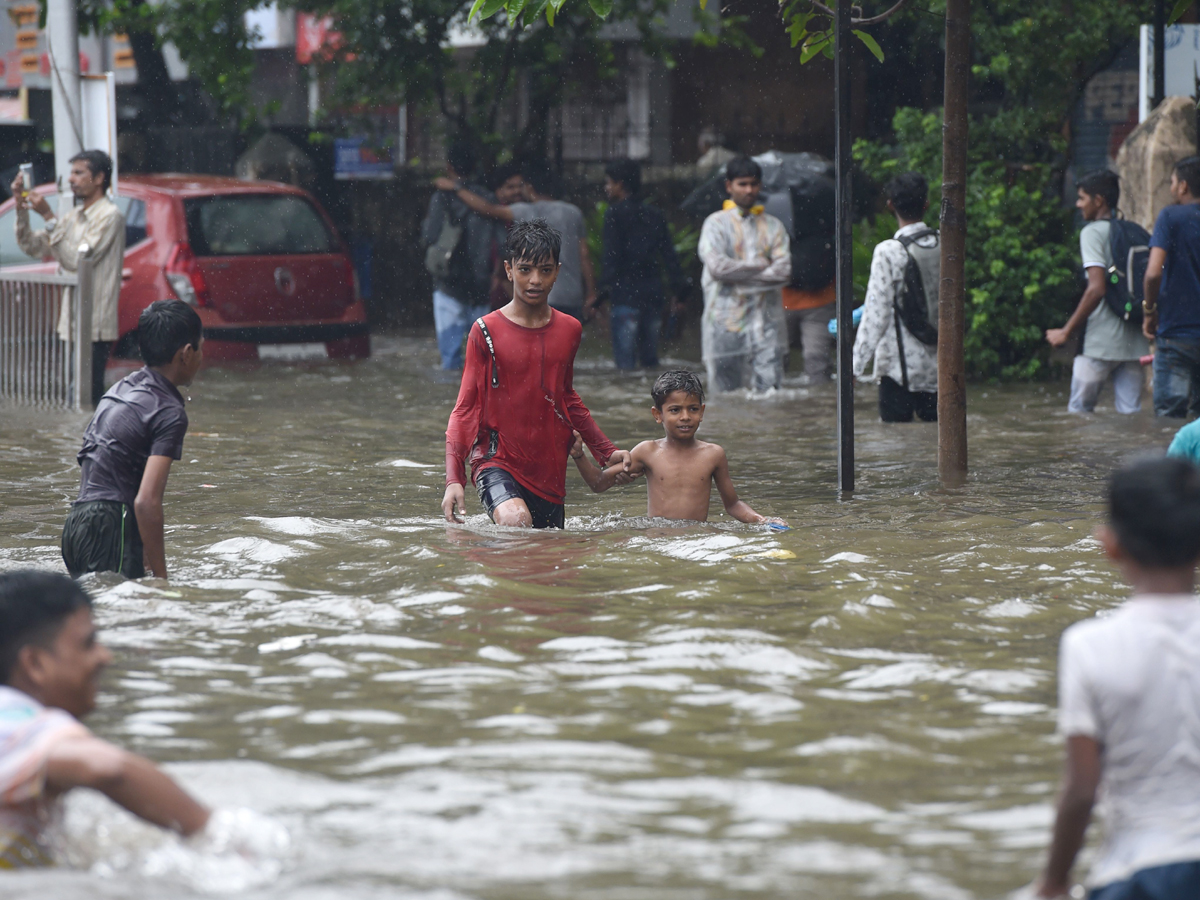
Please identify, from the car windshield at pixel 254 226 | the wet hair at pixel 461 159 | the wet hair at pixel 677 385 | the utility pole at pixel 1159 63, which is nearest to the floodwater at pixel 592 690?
the wet hair at pixel 677 385

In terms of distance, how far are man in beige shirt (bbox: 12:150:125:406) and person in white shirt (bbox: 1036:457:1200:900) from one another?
9.85 meters

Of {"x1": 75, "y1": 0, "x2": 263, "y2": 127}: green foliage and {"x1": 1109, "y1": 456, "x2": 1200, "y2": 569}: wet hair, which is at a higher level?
{"x1": 75, "y1": 0, "x2": 263, "y2": 127}: green foliage

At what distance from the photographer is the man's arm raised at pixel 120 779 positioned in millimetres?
3408

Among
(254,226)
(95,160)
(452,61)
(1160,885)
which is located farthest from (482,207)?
(1160,885)

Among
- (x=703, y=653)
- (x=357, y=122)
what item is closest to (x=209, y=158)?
(x=357, y=122)

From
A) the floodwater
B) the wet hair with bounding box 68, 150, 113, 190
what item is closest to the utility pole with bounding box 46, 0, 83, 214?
the wet hair with bounding box 68, 150, 113, 190

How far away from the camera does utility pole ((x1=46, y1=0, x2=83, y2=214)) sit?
1291cm

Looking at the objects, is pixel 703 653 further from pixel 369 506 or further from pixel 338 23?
pixel 338 23

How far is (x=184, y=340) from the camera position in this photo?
595cm

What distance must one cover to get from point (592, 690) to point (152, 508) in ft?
5.87

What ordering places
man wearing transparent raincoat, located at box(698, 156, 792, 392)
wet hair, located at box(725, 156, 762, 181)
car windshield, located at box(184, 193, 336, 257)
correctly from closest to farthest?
wet hair, located at box(725, 156, 762, 181) → man wearing transparent raincoat, located at box(698, 156, 792, 392) → car windshield, located at box(184, 193, 336, 257)

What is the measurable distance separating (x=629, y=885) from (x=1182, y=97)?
10.7 m

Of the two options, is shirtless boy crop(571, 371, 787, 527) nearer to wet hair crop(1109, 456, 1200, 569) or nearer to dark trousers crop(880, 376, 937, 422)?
dark trousers crop(880, 376, 937, 422)

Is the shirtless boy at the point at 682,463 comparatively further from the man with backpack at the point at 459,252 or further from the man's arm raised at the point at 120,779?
the man with backpack at the point at 459,252
